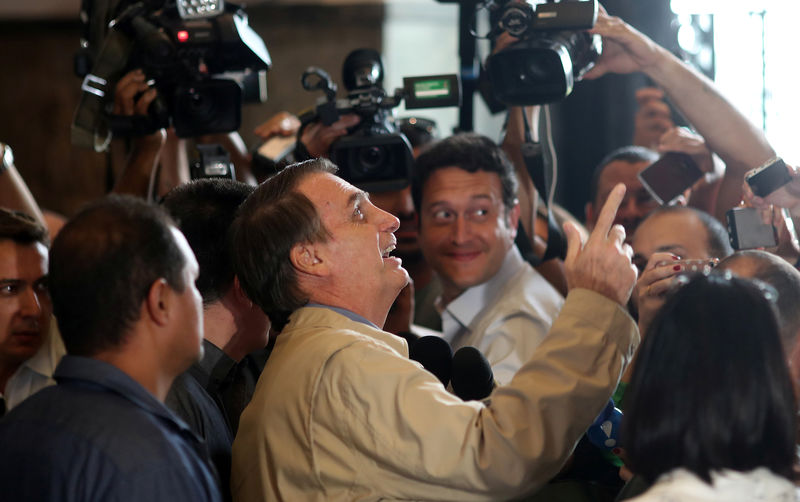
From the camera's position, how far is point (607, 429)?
6.59 ft

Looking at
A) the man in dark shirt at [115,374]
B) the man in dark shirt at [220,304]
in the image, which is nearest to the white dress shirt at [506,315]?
the man in dark shirt at [220,304]

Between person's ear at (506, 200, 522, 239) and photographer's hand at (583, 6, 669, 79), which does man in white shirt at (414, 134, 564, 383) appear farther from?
photographer's hand at (583, 6, 669, 79)

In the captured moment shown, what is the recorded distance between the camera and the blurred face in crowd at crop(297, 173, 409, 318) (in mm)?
1788

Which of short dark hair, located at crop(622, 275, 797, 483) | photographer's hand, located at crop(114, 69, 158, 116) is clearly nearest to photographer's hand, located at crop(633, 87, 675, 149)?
photographer's hand, located at crop(114, 69, 158, 116)

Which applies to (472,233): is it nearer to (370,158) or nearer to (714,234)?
(370,158)

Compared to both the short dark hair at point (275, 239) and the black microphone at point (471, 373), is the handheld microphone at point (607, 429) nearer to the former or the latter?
the black microphone at point (471, 373)

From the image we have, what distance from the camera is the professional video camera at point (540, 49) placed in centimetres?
249

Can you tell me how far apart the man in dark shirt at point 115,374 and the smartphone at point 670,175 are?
5.17 ft

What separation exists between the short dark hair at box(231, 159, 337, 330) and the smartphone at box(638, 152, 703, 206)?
1.24 m

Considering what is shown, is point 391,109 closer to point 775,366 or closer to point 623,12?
point 623,12

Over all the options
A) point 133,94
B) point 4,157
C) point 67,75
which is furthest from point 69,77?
point 133,94

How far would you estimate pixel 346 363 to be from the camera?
1.58m

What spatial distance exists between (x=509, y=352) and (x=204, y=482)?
49.7 inches

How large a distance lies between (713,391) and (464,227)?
160 centimetres
